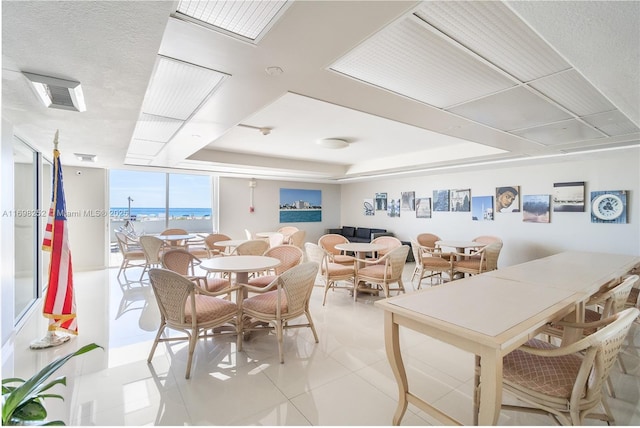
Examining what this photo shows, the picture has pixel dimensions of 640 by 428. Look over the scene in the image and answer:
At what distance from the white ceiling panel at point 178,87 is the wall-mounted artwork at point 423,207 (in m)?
6.53

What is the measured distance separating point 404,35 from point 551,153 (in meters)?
4.44

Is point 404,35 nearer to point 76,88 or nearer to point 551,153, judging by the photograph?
point 76,88

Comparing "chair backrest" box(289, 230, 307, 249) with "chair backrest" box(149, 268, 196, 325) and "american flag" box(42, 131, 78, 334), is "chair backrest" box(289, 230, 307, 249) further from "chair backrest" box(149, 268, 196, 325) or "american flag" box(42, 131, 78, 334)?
"american flag" box(42, 131, 78, 334)

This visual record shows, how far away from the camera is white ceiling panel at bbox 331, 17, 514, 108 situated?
1745 mm

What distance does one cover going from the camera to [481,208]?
663 cm

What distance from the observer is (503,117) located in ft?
10.0

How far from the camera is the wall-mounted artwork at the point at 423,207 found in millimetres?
7727

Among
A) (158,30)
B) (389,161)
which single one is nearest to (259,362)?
(158,30)

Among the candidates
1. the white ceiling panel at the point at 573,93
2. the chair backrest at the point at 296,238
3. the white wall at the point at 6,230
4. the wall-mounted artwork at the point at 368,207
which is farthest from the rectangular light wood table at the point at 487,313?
the wall-mounted artwork at the point at 368,207

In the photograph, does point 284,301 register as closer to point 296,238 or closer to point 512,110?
point 512,110

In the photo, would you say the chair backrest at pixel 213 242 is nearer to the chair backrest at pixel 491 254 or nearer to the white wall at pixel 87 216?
the white wall at pixel 87 216

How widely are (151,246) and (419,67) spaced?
212 inches

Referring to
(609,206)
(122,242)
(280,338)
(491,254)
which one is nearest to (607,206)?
(609,206)

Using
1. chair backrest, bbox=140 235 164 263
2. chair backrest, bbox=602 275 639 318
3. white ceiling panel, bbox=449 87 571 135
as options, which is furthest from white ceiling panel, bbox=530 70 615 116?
chair backrest, bbox=140 235 164 263
